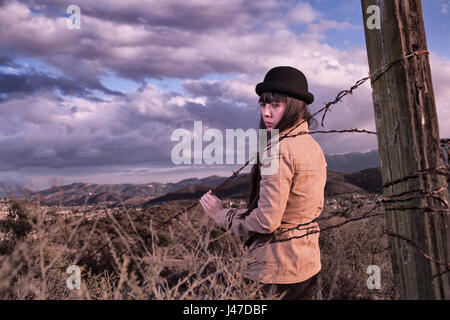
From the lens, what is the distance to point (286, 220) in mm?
2398

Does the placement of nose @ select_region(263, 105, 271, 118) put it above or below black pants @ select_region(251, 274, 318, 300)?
above

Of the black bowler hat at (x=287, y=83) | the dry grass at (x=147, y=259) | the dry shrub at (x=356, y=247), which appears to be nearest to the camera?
the dry grass at (x=147, y=259)

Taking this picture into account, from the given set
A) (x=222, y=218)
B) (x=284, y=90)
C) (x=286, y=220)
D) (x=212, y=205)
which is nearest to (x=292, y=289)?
(x=286, y=220)

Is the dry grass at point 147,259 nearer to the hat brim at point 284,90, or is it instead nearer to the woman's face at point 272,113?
the woman's face at point 272,113

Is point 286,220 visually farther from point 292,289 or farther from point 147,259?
point 147,259

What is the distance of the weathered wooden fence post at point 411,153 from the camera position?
199cm

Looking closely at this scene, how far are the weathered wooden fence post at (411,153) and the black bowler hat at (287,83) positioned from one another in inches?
24.1

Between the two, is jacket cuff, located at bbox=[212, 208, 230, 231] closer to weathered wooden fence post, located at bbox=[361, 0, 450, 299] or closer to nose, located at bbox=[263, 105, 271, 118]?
nose, located at bbox=[263, 105, 271, 118]

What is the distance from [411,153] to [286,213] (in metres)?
0.87

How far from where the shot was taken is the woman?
2262mm

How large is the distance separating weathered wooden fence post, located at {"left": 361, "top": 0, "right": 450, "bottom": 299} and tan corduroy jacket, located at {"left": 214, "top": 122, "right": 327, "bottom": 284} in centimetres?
49

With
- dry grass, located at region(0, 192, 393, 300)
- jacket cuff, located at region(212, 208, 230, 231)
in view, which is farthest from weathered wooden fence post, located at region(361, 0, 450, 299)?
jacket cuff, located at region(212, 208, 230, 231)

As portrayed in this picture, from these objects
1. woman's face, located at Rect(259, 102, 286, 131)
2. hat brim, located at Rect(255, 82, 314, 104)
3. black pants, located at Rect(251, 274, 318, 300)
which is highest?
hat brim, located at Rect(255, 82, 314, 104)

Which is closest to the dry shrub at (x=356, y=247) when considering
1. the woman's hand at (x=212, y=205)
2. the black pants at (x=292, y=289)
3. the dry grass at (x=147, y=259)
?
the dry grass at (x=147, y=259)
